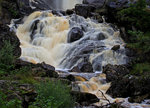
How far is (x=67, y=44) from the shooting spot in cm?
1859

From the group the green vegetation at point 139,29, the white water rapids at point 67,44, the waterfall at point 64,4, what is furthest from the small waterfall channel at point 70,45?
the waterfall at point 64,4

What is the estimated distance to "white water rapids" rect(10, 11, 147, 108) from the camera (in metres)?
16.0

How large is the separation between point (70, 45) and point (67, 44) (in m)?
0.49

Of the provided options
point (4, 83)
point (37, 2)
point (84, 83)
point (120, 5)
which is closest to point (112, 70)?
point (84, 83)

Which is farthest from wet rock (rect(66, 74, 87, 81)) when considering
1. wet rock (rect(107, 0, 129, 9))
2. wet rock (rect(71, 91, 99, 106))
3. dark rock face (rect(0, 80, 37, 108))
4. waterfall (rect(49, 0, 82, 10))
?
waterfall (rect(49, 0, 82, 10))

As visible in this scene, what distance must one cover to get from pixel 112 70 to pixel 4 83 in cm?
715

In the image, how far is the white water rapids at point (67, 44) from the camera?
15969mm

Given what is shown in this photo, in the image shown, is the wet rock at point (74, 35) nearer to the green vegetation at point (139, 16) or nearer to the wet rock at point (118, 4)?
the green vegetation at point (139, 16)

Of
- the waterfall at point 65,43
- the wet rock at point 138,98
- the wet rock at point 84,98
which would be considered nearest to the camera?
the wet rock at point 84,98

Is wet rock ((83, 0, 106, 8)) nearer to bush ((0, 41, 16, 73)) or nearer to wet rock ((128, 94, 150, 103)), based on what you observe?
bush ((0, 41, 16, 73))

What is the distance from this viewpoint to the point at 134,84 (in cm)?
918

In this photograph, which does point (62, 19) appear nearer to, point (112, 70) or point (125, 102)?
point (112, 70)

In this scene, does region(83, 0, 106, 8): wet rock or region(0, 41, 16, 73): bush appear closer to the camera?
region(0, 41, 16, 73): bush

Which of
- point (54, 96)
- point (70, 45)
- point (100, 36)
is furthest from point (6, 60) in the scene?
point (100, 36)
